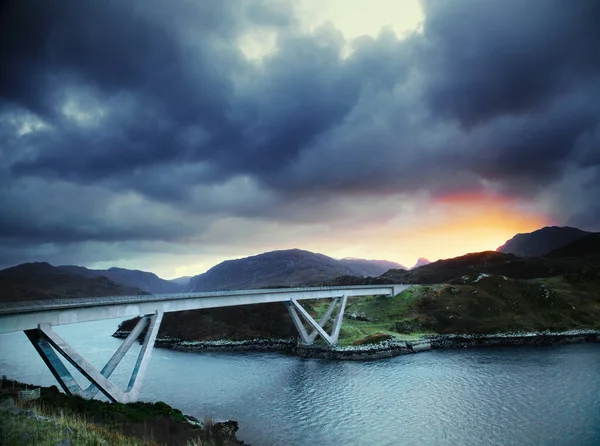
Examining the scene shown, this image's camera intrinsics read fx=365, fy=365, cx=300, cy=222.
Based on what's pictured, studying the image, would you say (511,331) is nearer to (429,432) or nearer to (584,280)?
(584,280)

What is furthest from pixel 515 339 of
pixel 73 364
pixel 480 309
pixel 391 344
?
pixel 73 364

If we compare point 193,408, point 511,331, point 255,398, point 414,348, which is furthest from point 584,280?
point 193,408

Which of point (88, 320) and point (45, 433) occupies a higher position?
point (88, 320)

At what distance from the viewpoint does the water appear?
32.9 metres

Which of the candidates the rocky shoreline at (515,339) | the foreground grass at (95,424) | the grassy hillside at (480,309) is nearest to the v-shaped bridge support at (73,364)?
the foreground grass at (95,424)

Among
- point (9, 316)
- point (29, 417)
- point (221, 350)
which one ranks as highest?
point (9, 316)

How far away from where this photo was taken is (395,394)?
4425 centimetres

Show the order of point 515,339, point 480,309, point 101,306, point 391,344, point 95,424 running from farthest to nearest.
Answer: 1. point 480,309
2. point 515,339
3. point 391,344
4. point 101,306
5. point 95,424

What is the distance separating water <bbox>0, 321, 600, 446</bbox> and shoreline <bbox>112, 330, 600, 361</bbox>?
3.68 metres

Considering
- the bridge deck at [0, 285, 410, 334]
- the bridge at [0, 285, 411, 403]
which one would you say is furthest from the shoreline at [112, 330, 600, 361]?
the bridge at [0, 285, 411, 403]

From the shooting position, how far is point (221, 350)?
262ft

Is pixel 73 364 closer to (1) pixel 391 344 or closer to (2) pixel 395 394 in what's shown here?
(2) pixel 395 394

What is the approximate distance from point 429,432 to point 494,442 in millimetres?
5257

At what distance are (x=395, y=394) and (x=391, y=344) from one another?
88.0 feet
